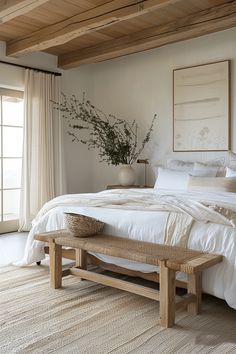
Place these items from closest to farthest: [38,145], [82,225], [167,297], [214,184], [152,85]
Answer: [167,297] < [82,225] < [214,184] < [38,145] < [152,85]

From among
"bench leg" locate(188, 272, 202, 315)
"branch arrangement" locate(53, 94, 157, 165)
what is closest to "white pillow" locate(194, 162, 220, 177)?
"branch arrangement" locate(53, 94, 157, 165)

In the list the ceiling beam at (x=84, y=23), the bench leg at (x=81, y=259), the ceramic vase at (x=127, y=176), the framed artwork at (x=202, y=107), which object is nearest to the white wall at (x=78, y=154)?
the ceramic vase at (x=127, y=176)

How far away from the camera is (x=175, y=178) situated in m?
4.30

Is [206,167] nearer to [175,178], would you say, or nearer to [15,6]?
[175,178]

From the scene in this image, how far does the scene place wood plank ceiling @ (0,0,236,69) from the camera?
11.5 ft

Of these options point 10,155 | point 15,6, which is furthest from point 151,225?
point 10,155

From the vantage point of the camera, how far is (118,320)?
2307mm

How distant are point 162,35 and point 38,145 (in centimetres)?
217

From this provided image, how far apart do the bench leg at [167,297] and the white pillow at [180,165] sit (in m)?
2.46

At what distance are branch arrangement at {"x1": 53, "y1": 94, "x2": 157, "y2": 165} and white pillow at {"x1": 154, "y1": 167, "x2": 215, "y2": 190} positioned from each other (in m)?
0.98

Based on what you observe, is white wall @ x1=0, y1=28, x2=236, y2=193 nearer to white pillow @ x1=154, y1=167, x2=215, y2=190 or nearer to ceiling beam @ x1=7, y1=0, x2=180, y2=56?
ceiling beam @ x1=7, y1=0, x2=180, y2=56

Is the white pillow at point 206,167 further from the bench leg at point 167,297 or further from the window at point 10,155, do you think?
the window at point 10,155

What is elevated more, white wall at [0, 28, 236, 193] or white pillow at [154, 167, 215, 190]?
white wall at [0, 28, 236, 193]

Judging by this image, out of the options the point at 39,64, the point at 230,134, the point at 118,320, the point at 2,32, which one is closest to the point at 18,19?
the point at 2,32
